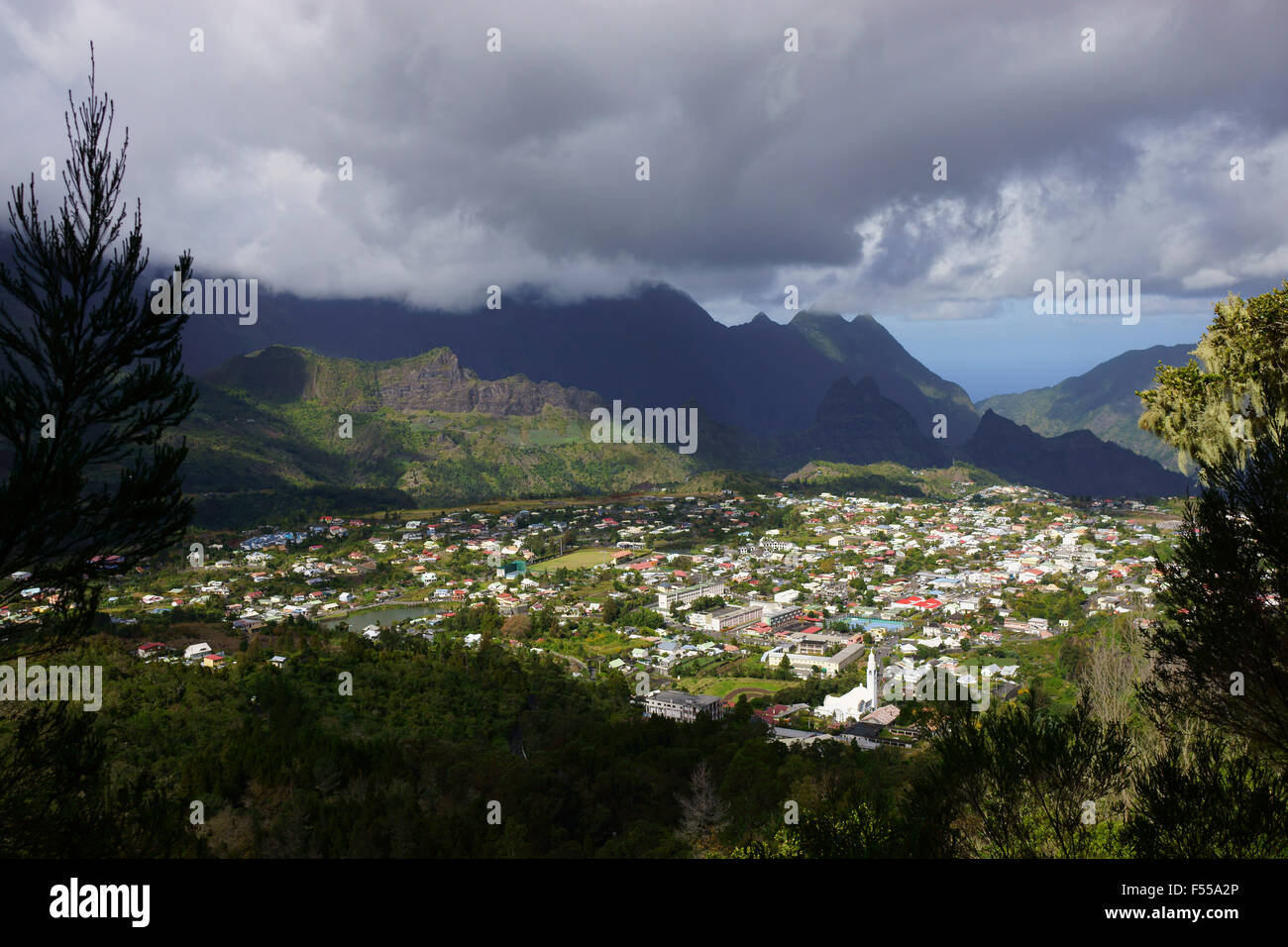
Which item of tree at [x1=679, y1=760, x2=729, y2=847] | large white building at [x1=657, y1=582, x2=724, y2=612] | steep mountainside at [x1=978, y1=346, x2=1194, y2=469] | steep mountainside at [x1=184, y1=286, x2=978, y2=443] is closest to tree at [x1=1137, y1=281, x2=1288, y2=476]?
tree at [x1=679, y1=760, x2=729, y2=847]

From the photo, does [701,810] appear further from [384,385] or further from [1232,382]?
[384,385]

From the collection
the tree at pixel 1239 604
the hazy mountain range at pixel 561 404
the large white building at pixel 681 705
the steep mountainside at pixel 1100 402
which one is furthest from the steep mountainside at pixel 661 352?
the tree at pixel 1239 604

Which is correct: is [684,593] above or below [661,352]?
below

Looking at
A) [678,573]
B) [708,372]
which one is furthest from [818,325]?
[678,573]

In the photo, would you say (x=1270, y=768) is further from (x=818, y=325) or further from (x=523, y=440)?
(x=818, y=325)

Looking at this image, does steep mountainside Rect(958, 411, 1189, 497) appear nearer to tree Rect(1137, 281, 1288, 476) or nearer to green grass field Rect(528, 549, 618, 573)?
green grass field Rect(528, 549, 618, 573)

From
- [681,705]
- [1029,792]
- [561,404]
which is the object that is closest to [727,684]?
[681,705]
